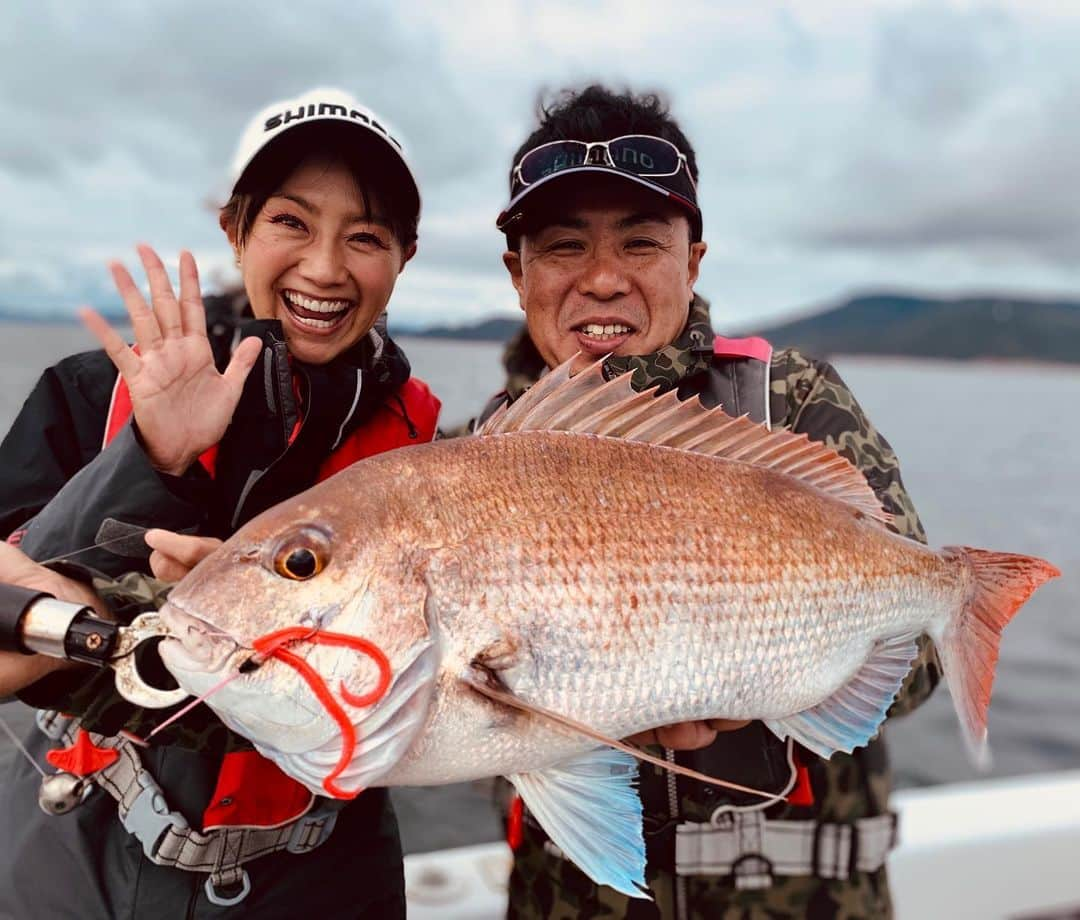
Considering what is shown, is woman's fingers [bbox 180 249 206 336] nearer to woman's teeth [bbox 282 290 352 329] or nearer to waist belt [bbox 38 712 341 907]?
woman's teeth [bbox 282 290 352 329]

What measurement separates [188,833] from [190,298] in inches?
49.1

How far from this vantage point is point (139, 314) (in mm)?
1832

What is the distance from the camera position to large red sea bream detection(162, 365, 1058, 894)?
142cm

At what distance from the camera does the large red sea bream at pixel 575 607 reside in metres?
1.42

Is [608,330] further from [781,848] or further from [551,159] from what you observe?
[781,848]

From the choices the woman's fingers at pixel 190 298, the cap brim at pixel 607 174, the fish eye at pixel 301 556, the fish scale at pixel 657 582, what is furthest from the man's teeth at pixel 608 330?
the fish eye at pixel 301 556

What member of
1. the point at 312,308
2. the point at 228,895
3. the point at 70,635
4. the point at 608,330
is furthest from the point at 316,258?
the point at 228,895

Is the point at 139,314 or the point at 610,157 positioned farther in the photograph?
the point at 610,157

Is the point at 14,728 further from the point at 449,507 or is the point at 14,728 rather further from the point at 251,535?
the point at 449,507

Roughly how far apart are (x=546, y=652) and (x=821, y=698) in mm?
645

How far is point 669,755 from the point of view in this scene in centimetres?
218

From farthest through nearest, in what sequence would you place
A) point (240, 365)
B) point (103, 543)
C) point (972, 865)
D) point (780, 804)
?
point (972, 865), point (780, 804), point (240, 365), point (103, 543)

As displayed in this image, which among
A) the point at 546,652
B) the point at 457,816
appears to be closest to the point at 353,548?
the point at 546,652

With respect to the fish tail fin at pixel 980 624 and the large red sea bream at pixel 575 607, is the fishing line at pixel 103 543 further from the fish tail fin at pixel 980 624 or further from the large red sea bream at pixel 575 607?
the fish tail fin at pixel 980 624
